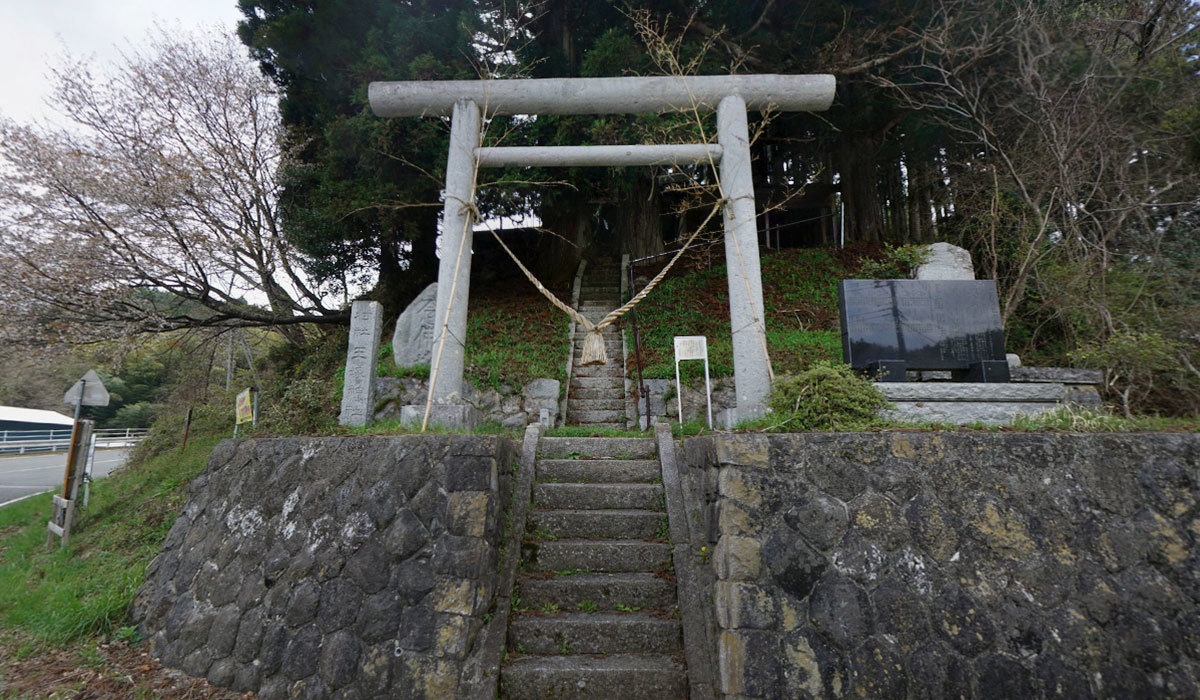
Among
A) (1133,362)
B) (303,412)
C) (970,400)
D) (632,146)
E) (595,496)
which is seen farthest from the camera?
(632,146)

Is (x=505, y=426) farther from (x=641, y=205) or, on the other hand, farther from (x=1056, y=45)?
(x=1056, y=45)

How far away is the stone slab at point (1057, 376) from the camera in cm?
483

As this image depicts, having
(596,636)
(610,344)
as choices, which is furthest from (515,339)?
(596,636)

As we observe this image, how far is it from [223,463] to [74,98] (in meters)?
8.51

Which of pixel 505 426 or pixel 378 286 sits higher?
pixel 378 286

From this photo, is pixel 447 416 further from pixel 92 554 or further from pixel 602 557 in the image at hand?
pixel 92 554

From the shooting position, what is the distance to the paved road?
10.7 meters

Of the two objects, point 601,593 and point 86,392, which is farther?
point 86,392

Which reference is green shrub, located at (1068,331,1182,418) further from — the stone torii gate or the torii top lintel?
the torii top lintel

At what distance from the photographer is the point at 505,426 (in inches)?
302

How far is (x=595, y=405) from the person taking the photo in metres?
8.09

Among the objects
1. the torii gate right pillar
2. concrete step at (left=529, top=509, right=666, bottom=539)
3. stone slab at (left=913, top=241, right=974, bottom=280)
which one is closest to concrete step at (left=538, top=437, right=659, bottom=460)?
concrete step at (left=529, top=509, right=666, bottom=539)

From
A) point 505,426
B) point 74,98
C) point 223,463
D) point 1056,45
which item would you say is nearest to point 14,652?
point 223,463

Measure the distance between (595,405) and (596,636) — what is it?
16.5 ft
